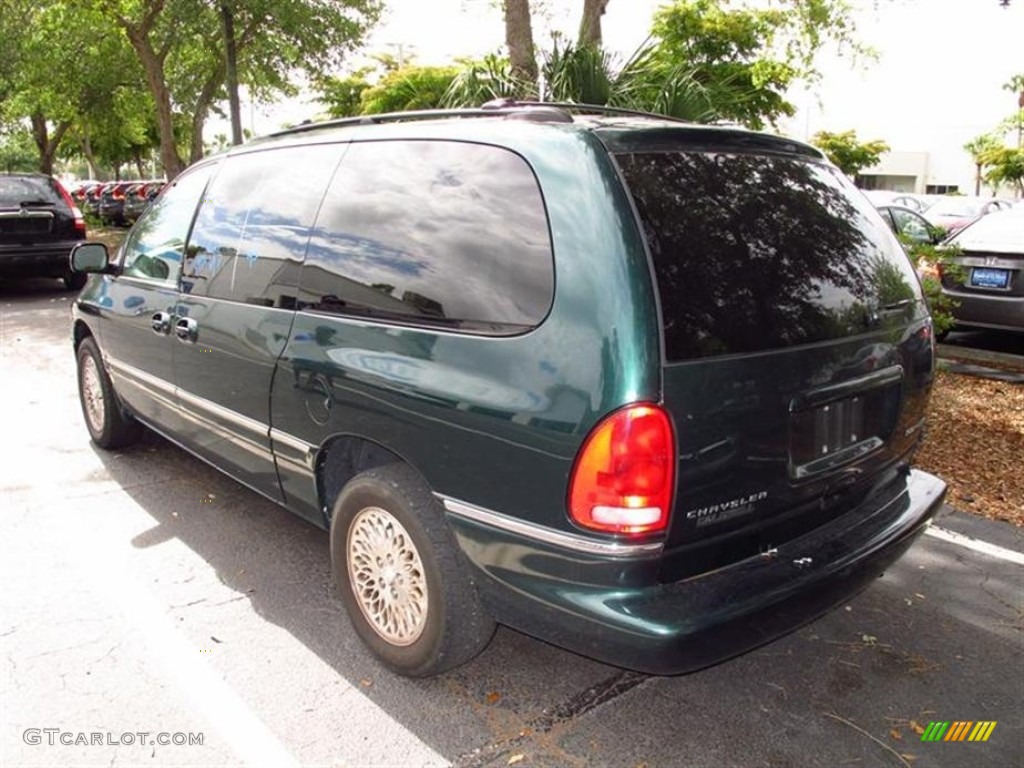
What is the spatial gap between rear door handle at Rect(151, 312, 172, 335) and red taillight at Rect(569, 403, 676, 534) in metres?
2.60

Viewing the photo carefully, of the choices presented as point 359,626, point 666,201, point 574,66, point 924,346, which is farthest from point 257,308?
point 574,66

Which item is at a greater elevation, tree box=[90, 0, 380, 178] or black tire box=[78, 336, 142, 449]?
tree box=[90, 0, 380, 178]

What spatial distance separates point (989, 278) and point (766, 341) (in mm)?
6079

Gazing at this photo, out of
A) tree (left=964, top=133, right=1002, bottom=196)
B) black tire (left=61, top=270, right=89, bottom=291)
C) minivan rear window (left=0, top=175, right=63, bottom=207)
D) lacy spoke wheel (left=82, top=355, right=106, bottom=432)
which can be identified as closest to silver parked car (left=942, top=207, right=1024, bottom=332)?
lacy spoke wheel (left=82, top=355, right=106, bottom=432)

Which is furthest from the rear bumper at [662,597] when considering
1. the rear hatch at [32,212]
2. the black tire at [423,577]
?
the rear hatch at [32,212]

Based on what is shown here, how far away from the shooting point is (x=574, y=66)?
7840 mm

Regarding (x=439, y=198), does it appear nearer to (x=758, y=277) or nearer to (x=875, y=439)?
(x=758, y=277)

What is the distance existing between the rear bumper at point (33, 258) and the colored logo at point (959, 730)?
11.6 m

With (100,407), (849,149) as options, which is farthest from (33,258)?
(849,149)

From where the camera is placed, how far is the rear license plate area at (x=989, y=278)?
7281 millimetres

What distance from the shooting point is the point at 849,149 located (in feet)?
141

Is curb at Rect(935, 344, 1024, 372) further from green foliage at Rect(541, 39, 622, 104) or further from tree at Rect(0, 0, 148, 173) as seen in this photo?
tree at Rect(0, 0, 148, 173)

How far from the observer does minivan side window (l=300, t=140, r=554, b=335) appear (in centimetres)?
247

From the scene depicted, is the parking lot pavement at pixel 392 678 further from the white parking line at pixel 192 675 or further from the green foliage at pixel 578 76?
the green foliage at pixel 578 76
